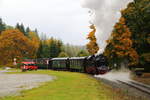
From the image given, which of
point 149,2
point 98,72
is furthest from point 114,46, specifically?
point 149,2

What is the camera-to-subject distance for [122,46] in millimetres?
35938

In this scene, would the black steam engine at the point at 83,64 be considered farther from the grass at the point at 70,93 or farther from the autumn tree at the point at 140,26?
the grass at the point at 70,93

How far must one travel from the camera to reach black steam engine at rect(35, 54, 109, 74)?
3794 cm

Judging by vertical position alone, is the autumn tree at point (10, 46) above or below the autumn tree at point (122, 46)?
above

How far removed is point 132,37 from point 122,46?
1.77m

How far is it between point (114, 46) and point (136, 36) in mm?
3198

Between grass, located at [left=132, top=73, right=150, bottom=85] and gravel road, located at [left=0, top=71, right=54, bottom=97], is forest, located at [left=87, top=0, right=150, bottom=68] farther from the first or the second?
gravel road, located at [left=0, top=71, right=54, bottom=97]

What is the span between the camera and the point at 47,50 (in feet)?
344

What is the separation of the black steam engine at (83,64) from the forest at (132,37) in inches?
59.1

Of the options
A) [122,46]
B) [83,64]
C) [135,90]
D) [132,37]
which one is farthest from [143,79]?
[83,64]

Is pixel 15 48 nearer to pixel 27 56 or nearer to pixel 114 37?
pixel 27 56

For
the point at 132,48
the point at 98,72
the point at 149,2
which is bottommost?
the point at 98,72

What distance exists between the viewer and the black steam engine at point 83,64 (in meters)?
37.9

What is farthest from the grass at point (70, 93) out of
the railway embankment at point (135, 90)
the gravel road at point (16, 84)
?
the gravel road at point (16, 84)
